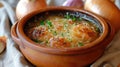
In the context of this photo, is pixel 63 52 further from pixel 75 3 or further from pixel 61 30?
pixel 75 3

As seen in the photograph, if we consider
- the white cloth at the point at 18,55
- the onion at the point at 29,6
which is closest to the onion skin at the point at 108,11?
the white cloth at the point at 18,55

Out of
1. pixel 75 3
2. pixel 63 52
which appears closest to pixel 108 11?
pixel 75 3

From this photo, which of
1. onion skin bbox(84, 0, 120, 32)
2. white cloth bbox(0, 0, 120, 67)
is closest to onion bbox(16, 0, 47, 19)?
white cloth bbox(0, 0, 120, 67)

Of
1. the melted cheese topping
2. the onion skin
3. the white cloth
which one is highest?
the onion skin

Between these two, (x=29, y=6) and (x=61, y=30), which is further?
(x=29, y=6)

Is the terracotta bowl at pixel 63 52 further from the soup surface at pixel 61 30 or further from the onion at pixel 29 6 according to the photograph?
the onion at pixel 29 6

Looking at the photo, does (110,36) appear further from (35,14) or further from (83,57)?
(35,14)

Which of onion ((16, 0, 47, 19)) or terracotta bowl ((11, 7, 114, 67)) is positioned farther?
onion ((16, 0, 47, 19))

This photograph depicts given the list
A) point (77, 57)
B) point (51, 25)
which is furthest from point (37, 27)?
point (77, 57)

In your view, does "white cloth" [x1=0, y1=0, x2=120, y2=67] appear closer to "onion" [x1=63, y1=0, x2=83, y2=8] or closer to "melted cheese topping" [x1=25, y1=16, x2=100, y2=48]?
"melted cheese topping" [x1=25, y1=16, x2=100, y2=48]
